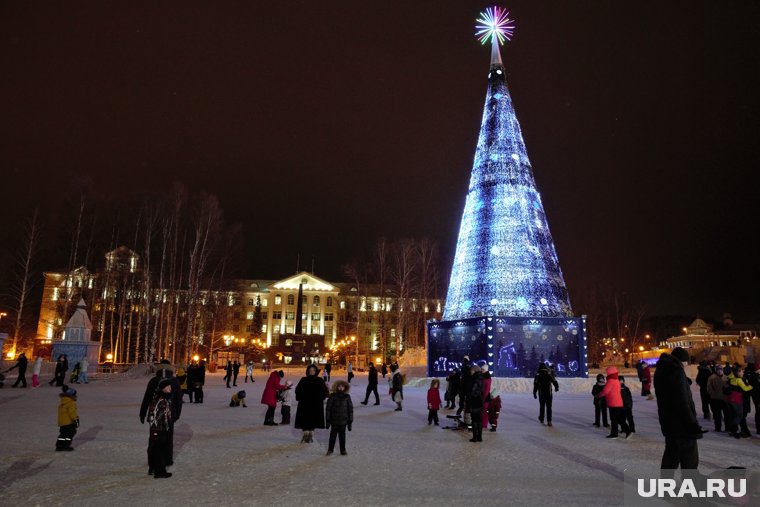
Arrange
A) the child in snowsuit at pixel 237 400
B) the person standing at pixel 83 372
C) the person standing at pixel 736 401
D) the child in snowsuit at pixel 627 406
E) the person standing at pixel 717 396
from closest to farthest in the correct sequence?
the child in snowsuit at pixel 627 406 → the person standing at pixel 736 401 → the person standing at pixel 717 396 → the child in snowsuit at pixel 237 400 → the person standing at pixel 83 372

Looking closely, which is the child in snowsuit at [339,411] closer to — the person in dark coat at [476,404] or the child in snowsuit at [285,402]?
the person in dark coat at [476,404]

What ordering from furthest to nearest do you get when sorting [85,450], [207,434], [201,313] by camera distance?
[201,313] < [207,434] < [85,450]

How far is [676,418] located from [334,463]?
4.90 metres

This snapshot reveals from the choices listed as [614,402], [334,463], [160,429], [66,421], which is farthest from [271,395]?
[614,402]

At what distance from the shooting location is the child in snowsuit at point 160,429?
6949mm

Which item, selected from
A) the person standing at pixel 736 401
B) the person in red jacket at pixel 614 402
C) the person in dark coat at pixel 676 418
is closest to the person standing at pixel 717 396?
the person standing at pixel 736 401

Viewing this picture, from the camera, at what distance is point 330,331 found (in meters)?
91.2

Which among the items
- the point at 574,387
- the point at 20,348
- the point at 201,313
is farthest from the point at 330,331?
the point at 574,387

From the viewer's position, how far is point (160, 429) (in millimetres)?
6965

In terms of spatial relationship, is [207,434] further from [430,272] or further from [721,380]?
[430,272]

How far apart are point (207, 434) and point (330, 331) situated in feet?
266

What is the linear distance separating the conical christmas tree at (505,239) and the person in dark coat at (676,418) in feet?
59.4

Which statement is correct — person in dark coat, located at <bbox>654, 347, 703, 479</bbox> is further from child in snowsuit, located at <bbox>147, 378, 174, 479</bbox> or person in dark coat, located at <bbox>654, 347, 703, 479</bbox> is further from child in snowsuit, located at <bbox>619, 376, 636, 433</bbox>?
child in snowsuit, located at <bbox>147, 378, 174, 479</bbox>

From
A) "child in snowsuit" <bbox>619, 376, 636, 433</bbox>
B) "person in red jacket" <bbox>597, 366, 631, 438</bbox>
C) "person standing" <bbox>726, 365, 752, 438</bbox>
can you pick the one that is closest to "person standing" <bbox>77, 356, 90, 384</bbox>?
"person in red jacket" <bbox>597, 366, 631, 438</bbox>
